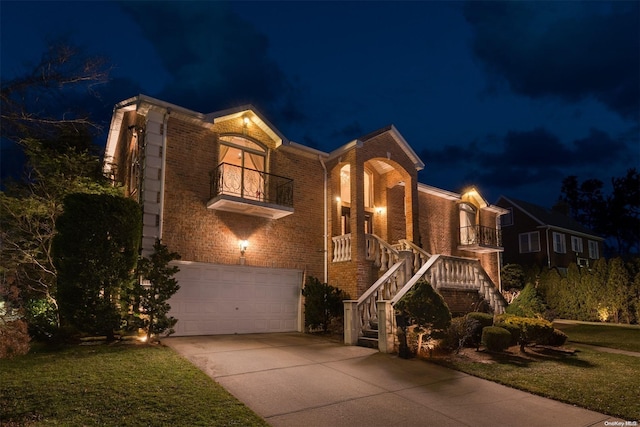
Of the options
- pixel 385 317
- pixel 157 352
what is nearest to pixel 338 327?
pixel 385 317

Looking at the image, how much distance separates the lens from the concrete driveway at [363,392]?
5305mm

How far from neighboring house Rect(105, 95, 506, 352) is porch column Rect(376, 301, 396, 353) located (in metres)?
1.13

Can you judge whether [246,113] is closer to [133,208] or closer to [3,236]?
[133,208]

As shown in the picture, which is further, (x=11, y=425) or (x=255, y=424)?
(x=255, y=424)

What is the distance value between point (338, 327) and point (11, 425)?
10.0 m

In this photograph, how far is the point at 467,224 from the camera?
20906 millimetres

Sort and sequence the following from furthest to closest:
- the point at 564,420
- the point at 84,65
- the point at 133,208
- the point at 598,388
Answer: the point at 133,208 < the point at 84,65 < the point at 598,388 < the point at 564,420

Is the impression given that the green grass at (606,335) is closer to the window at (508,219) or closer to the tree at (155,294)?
the tree at (155,294)

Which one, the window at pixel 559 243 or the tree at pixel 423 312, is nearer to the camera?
the tree at pixel 423 312

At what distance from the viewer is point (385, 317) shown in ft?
32.5

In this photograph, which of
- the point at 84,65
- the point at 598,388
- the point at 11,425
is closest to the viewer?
the point at 11,425

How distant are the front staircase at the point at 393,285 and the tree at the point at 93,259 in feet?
18.3

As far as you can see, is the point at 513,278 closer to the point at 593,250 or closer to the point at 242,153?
the point at 593,250

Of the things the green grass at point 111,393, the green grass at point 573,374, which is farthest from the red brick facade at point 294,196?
the green grass at point 573,374
